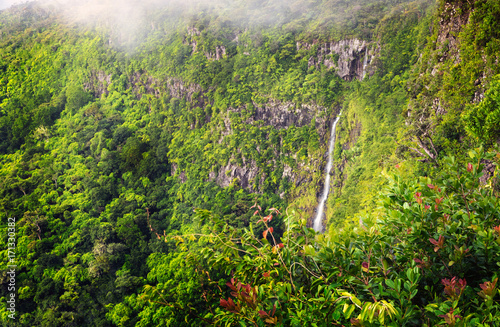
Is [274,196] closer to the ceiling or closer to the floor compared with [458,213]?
closer to the floor

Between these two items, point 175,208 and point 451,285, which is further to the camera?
point 175,208

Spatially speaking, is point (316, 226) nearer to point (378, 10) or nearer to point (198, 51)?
point (378, 10)

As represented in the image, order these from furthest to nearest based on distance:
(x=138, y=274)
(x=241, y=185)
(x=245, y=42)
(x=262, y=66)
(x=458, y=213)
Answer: (x=245, y=42) < (x=262, y=66) < (x=241, y=185) < (x=138, y=274) < (x=458, y=213)

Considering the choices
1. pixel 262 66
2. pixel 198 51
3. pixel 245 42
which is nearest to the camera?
pixel 262 66

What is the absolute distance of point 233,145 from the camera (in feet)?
122

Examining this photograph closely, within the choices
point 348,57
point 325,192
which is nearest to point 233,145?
point 325,192

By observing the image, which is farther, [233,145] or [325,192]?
[233,145]

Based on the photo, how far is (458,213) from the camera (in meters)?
2.48

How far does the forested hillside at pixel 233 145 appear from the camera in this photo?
2.55 metres

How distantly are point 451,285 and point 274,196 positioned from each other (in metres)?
32.6

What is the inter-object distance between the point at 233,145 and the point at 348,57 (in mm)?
16707

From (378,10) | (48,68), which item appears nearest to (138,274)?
(378,10)

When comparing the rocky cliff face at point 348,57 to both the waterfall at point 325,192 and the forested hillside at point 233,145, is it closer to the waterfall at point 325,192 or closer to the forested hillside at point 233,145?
the forested hillside at point 233,145

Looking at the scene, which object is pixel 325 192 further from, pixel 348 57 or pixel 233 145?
pixel 348 57
